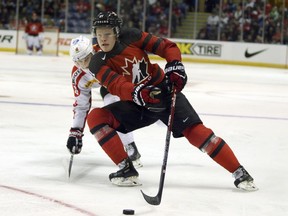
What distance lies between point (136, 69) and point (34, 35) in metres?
14.3

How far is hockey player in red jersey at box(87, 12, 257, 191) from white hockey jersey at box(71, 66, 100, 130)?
229mm

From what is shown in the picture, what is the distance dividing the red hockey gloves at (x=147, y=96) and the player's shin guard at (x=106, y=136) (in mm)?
333

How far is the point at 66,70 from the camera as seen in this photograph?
43.7 ft

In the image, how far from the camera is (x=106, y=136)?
390 cm

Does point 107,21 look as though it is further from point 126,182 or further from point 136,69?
point 126,182

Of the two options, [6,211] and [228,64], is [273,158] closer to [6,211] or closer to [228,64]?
[6,211]

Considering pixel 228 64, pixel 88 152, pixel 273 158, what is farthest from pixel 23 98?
pixel 228 64

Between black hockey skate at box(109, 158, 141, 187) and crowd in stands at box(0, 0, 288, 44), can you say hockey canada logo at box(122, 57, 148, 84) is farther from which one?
crowd in stands at box(0, 0, 288, 44)

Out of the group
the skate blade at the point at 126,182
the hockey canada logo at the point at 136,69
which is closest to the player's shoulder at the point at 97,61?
the hockey canada logo at the point at 136,69

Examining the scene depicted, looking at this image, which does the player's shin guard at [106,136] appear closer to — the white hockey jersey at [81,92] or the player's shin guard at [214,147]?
the white hockey jersey at [81,92]

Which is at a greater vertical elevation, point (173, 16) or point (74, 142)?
point (173, 16)

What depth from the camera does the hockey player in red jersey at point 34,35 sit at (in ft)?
58.7

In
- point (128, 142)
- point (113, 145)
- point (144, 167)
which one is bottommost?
point (144, 167)

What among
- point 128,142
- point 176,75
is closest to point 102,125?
point 176,75
